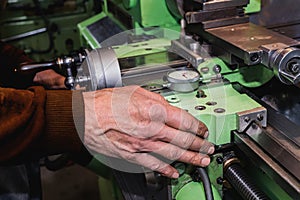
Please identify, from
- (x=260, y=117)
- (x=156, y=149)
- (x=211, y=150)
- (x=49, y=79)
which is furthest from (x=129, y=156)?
(x=49, y=79)

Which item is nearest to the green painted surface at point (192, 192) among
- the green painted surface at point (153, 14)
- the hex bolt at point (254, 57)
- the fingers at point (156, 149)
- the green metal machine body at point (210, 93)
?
the green metal machine body at point (210, 93)

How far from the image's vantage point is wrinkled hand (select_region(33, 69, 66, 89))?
142 centimetres

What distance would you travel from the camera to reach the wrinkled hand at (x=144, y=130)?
2.79 ft

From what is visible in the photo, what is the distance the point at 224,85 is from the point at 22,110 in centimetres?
48

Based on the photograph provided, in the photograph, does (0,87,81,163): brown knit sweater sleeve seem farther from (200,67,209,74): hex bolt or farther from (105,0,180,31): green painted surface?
(105,0,180,31): green painted surface

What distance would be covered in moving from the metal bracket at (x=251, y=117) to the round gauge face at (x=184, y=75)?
165 mm

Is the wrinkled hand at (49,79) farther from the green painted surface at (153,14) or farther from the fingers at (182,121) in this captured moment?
the fingers at (182,121)

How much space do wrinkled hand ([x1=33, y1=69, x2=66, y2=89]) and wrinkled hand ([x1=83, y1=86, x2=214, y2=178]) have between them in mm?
548

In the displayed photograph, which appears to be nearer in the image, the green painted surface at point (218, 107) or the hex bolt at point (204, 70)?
the green painted surface at point (218, 107)

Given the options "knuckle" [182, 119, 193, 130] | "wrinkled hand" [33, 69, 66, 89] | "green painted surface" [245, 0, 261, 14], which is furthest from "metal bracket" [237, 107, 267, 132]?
"wrinkled hand" [33, 69, 66, 89]

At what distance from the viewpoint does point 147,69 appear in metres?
1.10

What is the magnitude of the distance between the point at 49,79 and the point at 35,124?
0.55 metres

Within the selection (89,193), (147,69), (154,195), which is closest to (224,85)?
(147,69)

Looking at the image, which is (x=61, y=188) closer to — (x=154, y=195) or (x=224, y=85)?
(x=154, y=195)
